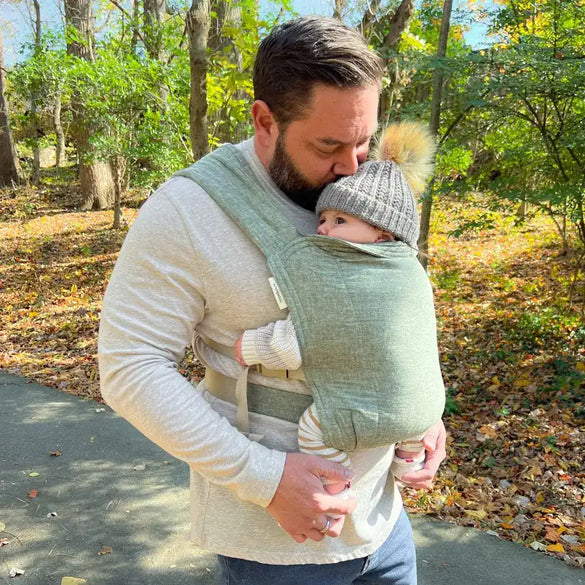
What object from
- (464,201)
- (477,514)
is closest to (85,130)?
(464,201)

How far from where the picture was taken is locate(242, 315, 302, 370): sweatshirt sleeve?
4.22ft

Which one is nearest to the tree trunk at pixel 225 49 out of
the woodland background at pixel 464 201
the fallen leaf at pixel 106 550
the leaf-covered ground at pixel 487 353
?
the woodland background at pixel 464 201

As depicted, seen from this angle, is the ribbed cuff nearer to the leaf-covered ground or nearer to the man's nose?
the man's nose

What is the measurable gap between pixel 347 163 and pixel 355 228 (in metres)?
0.18

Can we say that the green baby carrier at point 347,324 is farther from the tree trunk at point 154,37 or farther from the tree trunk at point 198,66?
the tree trunk at point 154,37

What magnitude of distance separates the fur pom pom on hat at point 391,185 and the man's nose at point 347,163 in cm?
2

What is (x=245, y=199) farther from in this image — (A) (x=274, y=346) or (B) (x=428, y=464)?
(B) (x=428, y=464)

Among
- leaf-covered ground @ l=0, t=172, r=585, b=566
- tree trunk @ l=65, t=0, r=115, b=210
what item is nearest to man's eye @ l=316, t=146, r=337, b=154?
leaf-covered ground @ l=0, t=172, r=585, b=566

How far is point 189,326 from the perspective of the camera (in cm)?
135

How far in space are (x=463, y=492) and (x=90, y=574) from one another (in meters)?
2.48

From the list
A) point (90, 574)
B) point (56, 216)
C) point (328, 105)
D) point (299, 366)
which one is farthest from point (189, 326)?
point (56, 216)

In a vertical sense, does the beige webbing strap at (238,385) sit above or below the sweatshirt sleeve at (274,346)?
below

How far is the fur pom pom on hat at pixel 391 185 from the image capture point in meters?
1.41

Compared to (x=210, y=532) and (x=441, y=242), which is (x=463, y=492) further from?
(x=441, y=242)
